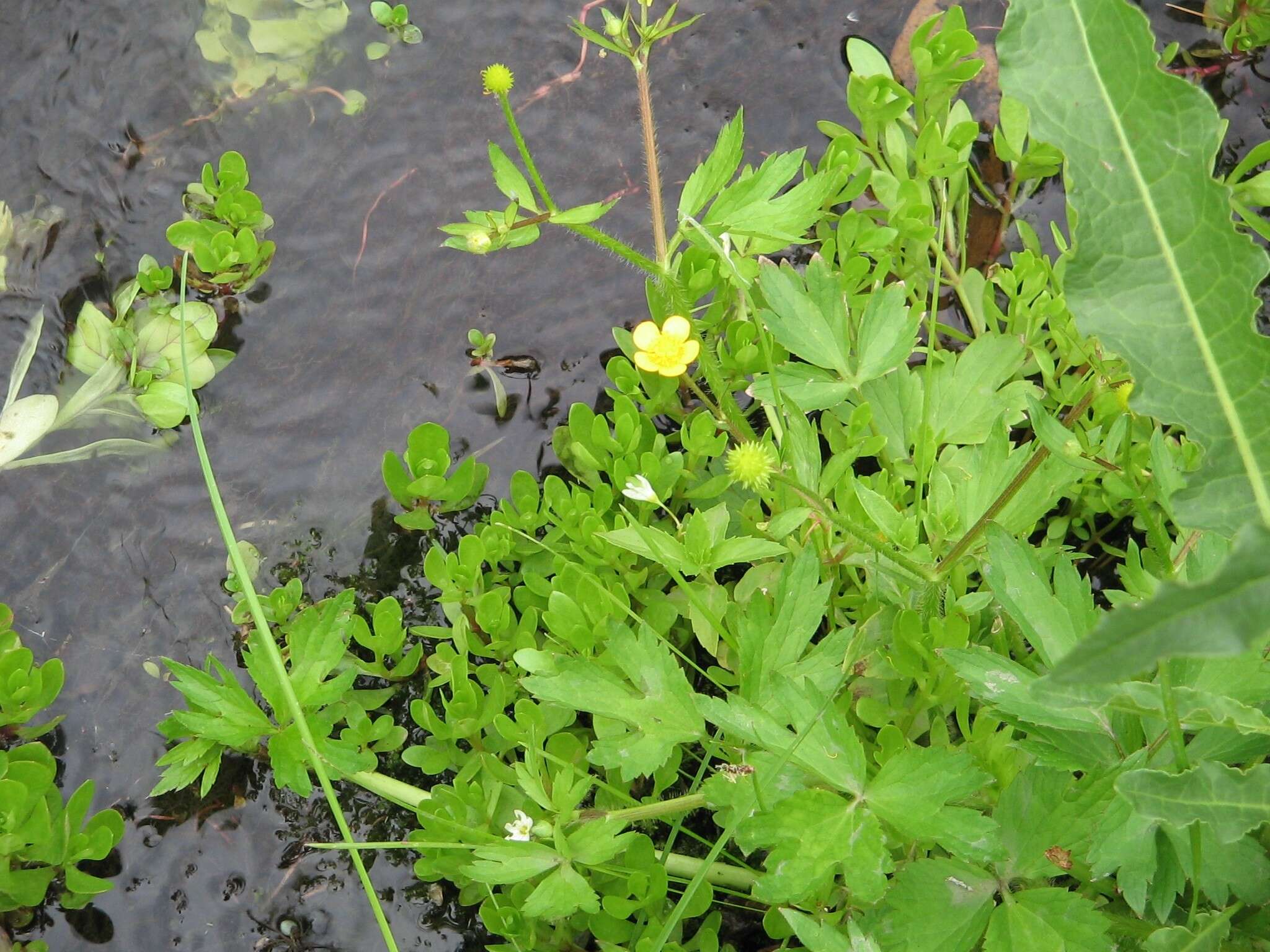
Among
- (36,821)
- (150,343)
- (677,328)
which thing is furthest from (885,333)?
(36,821)

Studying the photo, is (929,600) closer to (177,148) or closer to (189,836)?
(189,836)

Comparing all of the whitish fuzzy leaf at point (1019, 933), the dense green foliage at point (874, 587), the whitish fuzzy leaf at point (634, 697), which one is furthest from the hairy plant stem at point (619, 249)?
the whitish fuzzy leaf at point (1019, 933)

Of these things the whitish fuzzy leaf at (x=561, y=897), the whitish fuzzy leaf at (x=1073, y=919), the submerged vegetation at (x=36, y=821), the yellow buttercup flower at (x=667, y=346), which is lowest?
the submerged vegetation at (x=36, y=821)

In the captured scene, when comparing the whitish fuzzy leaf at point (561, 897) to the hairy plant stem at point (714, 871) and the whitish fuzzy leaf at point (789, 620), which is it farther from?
the whitish fuzzy leaf at point (789, 620)

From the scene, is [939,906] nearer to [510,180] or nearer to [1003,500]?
[1003,500]

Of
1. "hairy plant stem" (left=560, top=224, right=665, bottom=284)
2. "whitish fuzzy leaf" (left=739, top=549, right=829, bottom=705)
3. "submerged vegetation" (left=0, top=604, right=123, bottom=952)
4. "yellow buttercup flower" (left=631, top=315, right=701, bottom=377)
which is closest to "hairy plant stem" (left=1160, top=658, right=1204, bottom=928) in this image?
"whitish fuzzy leaf" (left=739, top=549, right=829, bottom=705)

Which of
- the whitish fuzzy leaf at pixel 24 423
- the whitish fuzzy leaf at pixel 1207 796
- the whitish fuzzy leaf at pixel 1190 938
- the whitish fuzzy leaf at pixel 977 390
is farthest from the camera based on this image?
the whitish fuzzy leaf at pixel 24 423

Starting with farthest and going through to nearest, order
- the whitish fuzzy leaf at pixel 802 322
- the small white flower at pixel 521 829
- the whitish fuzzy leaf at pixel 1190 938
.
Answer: the whitish fuzzy leaf at pixel 802 322 → the small white flower at pixel 521 829 → the whitish fuzzy leaf at pixel 1190 938

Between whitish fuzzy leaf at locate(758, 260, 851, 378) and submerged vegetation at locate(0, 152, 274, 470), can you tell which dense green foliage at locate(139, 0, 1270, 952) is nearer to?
whitish fuzzy leaf at locate(758, 260, 851, 378)
